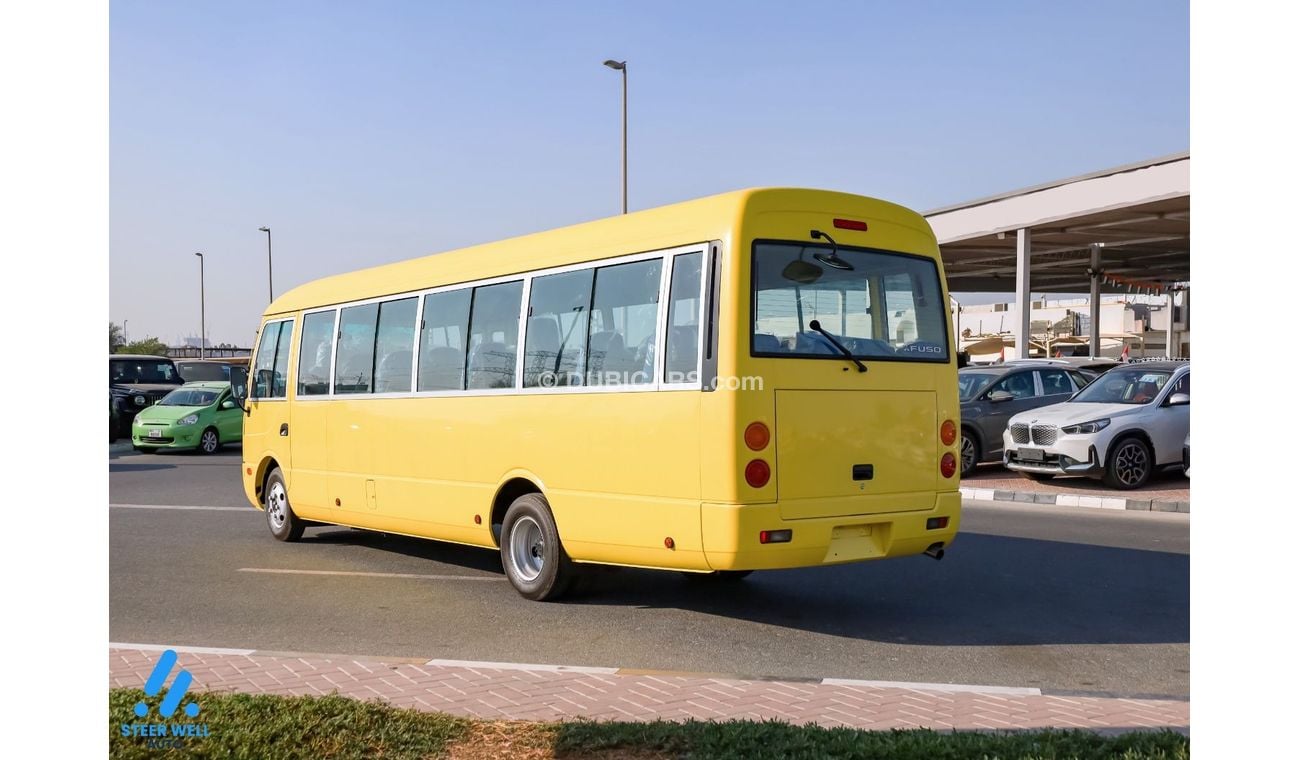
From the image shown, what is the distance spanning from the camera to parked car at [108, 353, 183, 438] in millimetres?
29500

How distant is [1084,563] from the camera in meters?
10.5

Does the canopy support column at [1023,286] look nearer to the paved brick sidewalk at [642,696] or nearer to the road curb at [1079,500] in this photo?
the road curb at [1079,500]

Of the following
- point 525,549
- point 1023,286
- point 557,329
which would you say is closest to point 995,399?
point 525,549

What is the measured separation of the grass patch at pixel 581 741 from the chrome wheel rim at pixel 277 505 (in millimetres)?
7312

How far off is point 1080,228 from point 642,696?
28.5m

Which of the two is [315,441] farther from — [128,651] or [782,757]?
[782,757]

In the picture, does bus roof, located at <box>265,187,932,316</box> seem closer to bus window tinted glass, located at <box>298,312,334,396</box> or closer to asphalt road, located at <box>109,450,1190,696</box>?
bus window tinted glass, located at <box>298,312,334,396</box>

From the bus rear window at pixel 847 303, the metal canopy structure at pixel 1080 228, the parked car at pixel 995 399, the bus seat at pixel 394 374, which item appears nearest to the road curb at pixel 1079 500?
the parked car at pixel 995 399

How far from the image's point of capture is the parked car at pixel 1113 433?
1603 cm

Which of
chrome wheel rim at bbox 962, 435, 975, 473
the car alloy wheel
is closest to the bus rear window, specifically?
chrome wheel rim at bbox 962, 435, 975, 473

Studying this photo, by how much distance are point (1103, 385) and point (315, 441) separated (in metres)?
11.6

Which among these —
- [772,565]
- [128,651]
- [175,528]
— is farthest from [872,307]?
[175,528]

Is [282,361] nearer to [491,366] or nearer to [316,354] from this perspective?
[316,354]

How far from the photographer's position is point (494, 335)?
9.37 meters
